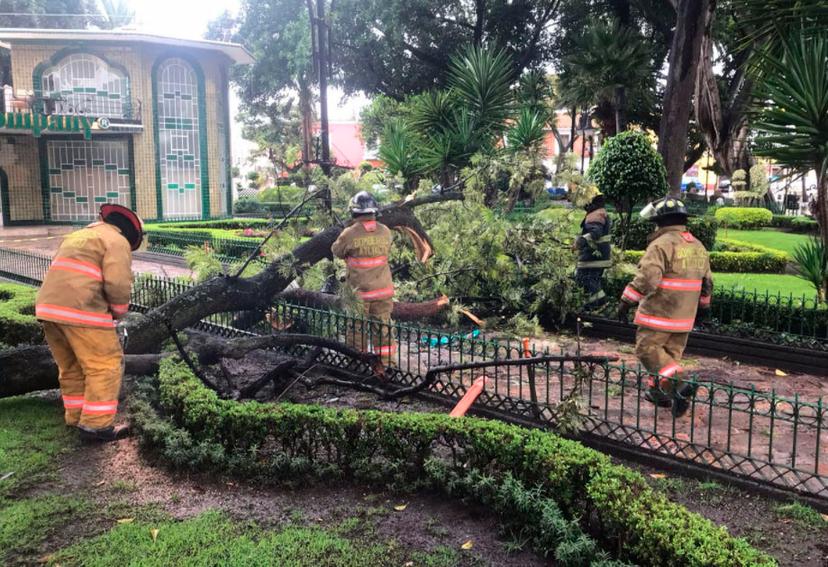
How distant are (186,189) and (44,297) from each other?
23.0 metres

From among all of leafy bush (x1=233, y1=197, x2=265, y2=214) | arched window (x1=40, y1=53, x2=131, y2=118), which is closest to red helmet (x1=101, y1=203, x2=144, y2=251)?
arched window (x1=40, y1=53, x2=131, y2=118)

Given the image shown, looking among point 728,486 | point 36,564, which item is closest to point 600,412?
point 728,486

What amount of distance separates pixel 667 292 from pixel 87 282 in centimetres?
460

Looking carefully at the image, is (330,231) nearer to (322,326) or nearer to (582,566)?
(322,326)

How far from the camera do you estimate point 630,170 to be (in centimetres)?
1121

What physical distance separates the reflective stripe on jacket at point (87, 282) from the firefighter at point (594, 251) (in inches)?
217

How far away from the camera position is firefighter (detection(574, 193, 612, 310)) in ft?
28.8

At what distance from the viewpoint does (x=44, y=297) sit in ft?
17.0

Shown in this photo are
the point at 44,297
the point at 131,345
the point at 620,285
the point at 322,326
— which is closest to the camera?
the point at 44,297

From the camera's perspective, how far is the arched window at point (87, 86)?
25.3 metres

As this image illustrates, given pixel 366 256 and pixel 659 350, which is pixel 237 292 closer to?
pixel 366 256

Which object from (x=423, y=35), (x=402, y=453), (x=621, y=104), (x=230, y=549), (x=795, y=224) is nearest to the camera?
(x=230, y=549)

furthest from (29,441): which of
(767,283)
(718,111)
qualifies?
(718,111)

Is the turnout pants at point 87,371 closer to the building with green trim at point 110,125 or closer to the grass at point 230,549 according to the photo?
the grass at point 230,549
